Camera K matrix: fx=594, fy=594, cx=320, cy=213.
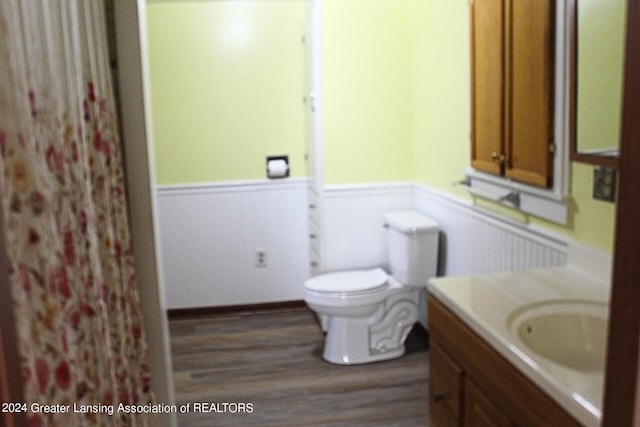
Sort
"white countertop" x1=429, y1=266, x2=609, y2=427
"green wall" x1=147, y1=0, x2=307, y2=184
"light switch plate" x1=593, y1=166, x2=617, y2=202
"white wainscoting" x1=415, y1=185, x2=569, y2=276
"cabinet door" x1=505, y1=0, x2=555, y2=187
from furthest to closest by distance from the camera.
Result: "green wall" x1=147, y1=0, x2=307, y2=184 → "white wainscoting" x1=415, y1=185, x2=569, y2=276 → "cabinet door" x1=505, y1=0, x2=555, y2=187 → "light switch plate" x1=593, y1=166, x2=617, y2=202 → "white countertop" x1=429, y1=266, x2=609, y2=427

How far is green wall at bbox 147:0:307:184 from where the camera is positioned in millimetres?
3668

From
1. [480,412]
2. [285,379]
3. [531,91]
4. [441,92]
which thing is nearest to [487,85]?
[531,91]

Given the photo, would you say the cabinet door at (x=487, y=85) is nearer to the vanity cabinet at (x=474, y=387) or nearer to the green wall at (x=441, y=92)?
the green wall at (x=441, y=92)

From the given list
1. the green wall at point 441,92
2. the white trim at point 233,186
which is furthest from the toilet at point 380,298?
the white trim at point 233,186

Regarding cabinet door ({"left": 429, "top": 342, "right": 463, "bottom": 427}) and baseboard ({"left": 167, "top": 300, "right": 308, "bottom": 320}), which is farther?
baseboard ({"left": 167, "top": 300, "right": 308, "bottom": 320})

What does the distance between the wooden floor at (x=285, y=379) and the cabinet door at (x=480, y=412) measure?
1.01 metres

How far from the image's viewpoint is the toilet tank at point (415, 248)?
309cm

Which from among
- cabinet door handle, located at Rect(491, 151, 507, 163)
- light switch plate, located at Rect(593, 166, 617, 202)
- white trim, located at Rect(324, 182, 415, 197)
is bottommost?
white trim, located at Rect(324, 182, 415, 197)

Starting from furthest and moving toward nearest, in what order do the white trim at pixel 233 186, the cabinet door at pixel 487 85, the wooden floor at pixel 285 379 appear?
the white trim at pixel 233 186 → the wooden floor at pixel 285 379 → the cabinet door at pixel 487 85

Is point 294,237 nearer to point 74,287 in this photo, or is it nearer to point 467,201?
point 467,201

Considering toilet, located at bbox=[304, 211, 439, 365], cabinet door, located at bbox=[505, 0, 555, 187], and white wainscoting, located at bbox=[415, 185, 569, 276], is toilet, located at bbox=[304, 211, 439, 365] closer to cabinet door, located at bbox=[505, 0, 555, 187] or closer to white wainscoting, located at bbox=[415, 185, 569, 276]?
white wainscoting, located at bbox=[415, 185, 569, 276]

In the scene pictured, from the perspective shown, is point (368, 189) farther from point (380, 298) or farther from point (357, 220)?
point (380, 298)

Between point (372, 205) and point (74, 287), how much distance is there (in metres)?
2.40

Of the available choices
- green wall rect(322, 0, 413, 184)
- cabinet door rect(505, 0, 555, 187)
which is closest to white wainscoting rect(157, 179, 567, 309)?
green wall rect(322, 0, 413, 184)
